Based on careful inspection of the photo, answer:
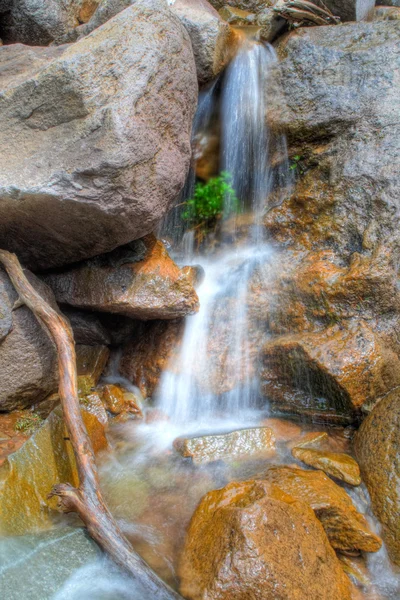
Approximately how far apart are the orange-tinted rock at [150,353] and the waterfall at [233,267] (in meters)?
0.12

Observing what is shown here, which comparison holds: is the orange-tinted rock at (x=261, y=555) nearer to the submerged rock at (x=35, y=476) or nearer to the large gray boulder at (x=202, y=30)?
the submerged rock at (x=35, y=476)

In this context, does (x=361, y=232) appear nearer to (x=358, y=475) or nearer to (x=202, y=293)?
(x=202, y=293)

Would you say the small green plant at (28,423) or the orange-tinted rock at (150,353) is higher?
the orange-tinted rock at (150,353)

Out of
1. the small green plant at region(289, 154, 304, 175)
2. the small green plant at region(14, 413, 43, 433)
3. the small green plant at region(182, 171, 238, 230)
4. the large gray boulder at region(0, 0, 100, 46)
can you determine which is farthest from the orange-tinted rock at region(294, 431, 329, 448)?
the large gray boulder at region(0, 0, 100, 46)

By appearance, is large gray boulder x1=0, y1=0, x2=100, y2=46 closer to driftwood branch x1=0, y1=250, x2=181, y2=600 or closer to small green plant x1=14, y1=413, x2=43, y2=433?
driftwood branch x1=0, y1=250, x2=181, y2=600

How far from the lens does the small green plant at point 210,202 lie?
6.14 m

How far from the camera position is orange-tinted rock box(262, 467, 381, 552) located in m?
3.04

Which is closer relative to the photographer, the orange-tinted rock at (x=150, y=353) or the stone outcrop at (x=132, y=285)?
the stone outcrop at (x=132, y=285)

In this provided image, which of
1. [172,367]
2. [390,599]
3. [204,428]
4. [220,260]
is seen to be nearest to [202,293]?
[220,260]

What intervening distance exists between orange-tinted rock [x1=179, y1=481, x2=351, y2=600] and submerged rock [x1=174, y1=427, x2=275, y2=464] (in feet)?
3.20

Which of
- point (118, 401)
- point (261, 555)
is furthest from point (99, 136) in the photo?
point (261, 555)

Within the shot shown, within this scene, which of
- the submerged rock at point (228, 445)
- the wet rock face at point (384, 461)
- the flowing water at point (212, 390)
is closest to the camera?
the flowing water at point (212, 390)

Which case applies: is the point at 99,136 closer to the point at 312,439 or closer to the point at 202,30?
the point at 202,30

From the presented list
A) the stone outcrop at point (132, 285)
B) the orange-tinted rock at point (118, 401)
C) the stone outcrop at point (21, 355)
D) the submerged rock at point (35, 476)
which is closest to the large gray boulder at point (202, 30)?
the stone outcrop at point (132, 285)
